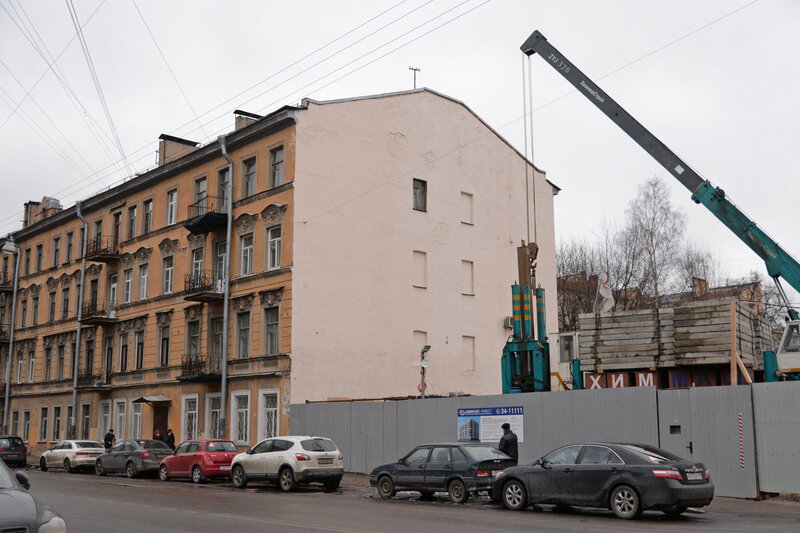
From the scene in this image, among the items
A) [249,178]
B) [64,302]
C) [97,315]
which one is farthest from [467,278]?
[64,302]

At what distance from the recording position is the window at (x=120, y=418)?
40.8 meters

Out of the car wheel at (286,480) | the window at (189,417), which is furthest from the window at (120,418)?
the car wheel at (286,480)

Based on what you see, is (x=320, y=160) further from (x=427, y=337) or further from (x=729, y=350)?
(x=729, y=350)

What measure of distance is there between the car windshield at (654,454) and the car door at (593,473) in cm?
39

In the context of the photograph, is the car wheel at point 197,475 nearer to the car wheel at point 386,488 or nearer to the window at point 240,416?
the window at point 240,416

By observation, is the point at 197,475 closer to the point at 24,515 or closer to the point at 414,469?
the point at 414,469

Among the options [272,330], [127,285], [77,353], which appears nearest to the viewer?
[272,330]

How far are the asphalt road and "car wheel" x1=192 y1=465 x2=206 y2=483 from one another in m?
3.79

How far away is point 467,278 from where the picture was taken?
38.4m

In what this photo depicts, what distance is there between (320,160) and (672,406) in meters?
18.1

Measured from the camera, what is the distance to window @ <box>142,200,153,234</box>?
1622 inches

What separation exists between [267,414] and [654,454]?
19.9m

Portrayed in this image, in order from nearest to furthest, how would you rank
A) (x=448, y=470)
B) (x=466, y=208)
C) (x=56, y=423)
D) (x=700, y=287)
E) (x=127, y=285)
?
1. (x=448, y=470)
2. (x=466, y=208)
3. (x=127, y=285)
4. (x=56, y=423)
5. (x=700, y=287)

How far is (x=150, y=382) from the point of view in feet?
129
